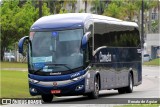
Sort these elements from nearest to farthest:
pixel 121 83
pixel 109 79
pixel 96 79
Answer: pixel 96 79 < pixel 109 79 < pixel 121 83

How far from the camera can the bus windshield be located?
21797mm

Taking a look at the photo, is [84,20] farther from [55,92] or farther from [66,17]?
[55,92]

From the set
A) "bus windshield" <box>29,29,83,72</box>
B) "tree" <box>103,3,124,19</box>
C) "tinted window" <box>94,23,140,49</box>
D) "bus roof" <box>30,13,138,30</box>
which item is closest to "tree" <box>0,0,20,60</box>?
"tree" <box>103,3,124,19</box>

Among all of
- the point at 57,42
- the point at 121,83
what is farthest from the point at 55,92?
the point at 121,83

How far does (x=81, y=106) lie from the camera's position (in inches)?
762

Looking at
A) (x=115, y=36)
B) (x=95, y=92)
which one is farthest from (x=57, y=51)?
(x=115, y=36)

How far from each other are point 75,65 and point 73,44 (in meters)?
0.83

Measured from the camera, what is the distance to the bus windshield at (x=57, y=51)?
21.8 metres

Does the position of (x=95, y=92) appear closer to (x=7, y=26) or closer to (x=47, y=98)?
(x=47, y=98)

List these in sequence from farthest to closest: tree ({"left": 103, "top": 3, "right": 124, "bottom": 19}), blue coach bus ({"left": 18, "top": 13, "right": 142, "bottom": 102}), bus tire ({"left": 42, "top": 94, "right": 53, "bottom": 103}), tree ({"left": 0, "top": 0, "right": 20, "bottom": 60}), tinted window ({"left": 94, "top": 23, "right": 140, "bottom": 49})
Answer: tree ({"left": 103, "top": 3, "right": 124, "bottom": 19}) < tree ({"left": 0, "top": 0, "right": 20, "bottom": 60}) < tinted window ({"left": 94, "top": 23, "right": 140, "bottom": 49}) < bus tire ({"left": 42, "top": 94, "right": 53, "bottom": 103}) < blue coach bus ({"left": 18, "top": 13, "right": 142, "bottom": 102})

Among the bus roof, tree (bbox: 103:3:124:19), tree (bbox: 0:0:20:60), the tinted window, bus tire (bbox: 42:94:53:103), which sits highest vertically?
→ the bus roof

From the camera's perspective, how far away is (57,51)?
2194 centimetres

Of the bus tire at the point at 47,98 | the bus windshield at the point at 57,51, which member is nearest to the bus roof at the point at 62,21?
the bus windshield at the point at 57,51

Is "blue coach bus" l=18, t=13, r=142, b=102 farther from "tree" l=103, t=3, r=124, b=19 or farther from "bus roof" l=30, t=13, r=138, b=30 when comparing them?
"tree" l=103, t=3, r=124, b=19
